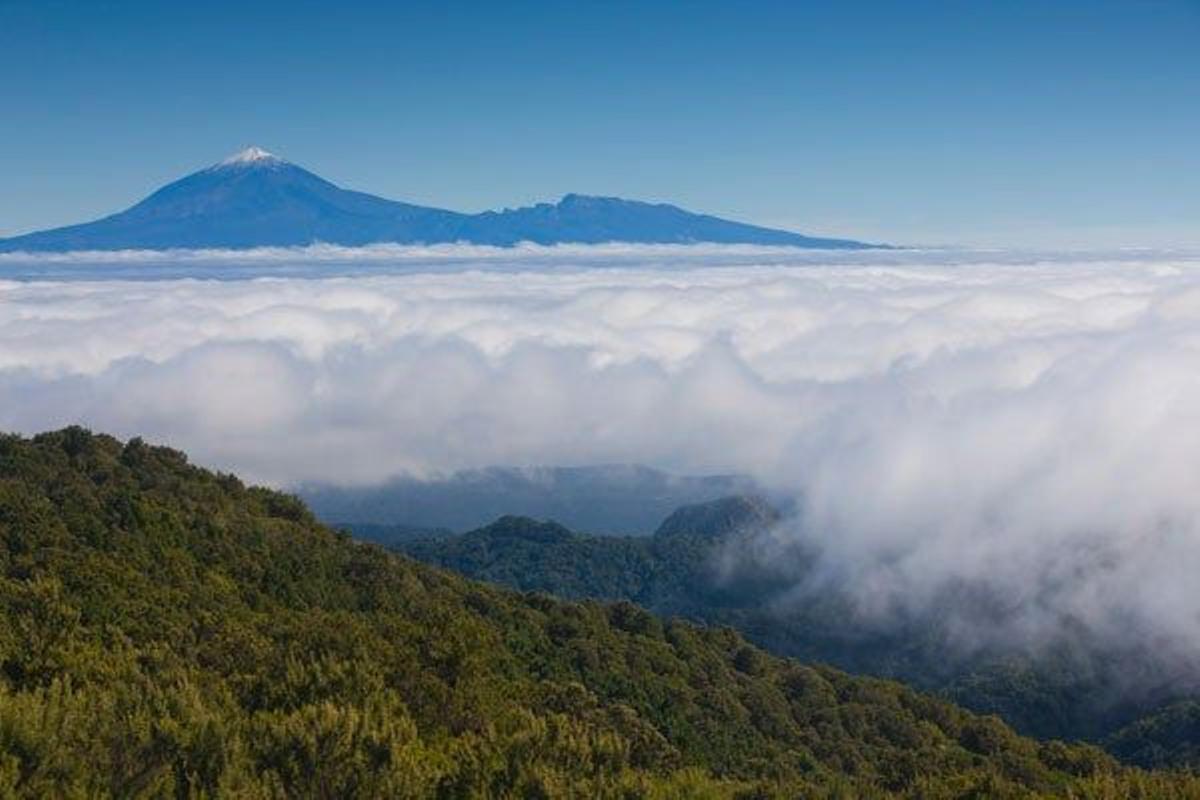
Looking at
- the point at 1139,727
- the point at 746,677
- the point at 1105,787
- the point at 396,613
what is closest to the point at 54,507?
the point at 396,613

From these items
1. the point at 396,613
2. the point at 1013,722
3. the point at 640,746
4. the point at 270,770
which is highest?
the point at 270,770

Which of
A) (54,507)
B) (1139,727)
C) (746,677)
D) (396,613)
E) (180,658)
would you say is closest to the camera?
(180,658)

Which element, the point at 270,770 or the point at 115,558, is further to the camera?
the point at 115,558

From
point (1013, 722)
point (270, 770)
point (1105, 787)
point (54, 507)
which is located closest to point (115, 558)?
point (54, 507)

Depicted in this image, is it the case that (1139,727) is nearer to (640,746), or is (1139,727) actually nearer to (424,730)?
(640,746)

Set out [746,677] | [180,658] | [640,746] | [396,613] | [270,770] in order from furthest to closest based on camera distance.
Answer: [746,677], [396,613], [640,746], [180,658], [270,770]

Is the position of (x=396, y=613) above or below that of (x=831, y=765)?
above
